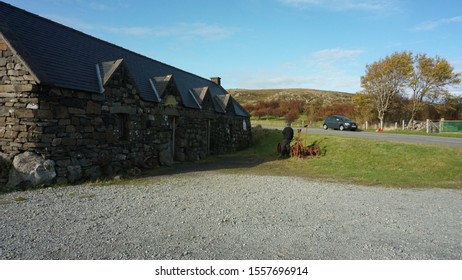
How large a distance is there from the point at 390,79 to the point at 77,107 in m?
44.7

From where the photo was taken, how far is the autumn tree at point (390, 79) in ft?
141

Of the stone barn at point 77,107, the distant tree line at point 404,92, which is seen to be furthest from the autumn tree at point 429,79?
the stone barn at point 77,107

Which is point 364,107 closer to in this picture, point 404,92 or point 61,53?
point 404,92

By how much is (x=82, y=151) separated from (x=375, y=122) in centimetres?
4235

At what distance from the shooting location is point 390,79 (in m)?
43.7

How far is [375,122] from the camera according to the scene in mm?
43531

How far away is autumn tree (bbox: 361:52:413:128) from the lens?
141 ft

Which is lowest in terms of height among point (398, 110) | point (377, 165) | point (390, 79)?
point (377, 165)

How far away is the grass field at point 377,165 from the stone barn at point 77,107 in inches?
184

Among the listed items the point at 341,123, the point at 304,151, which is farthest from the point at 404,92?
the point at 304,151

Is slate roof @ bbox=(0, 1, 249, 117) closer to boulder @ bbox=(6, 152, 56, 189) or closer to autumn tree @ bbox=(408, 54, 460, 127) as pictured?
boulder @ bbox=(6, 152, 56, 189)

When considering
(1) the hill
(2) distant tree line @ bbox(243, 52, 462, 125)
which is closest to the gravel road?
(2) distant tree line @ bbox(243, 52, 462, 125)

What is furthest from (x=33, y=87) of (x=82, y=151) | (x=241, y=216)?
(x=241, y=216)
